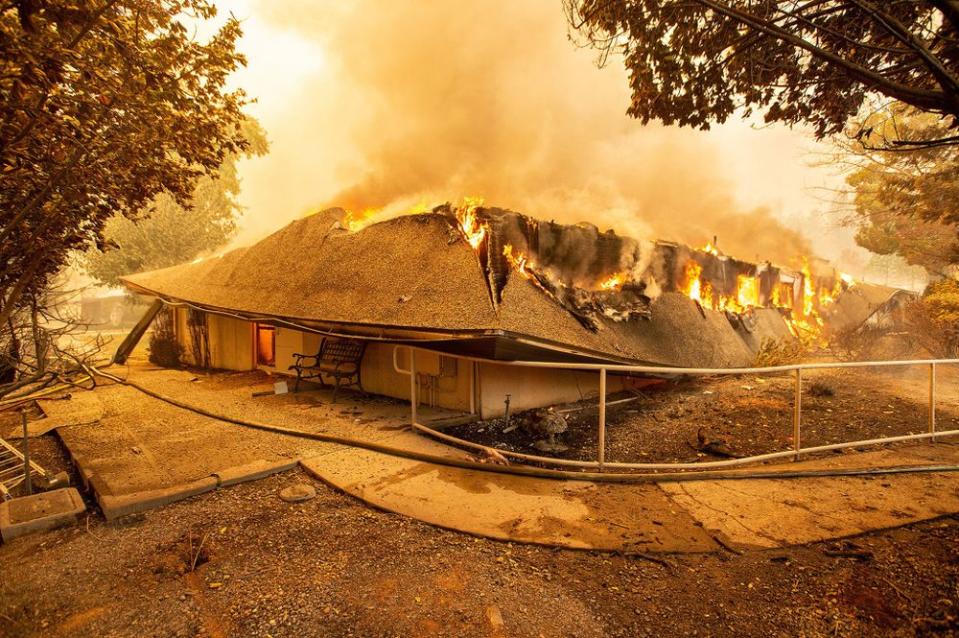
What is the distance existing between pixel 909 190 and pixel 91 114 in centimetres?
1893

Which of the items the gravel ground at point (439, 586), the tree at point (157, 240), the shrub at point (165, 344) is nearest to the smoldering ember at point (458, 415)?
the gravel ground at point (439, 586)

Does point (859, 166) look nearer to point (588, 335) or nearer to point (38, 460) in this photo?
point (588, 335)

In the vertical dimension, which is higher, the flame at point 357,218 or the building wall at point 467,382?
the flame at point 357,218

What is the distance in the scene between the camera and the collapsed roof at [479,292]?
610cm

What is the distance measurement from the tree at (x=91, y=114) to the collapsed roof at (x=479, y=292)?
2665 mm

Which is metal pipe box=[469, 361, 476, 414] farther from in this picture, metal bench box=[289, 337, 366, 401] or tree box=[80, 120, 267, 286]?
tree box=[80, 120, 267, 286]

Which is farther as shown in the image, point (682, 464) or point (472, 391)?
point (472, 391)

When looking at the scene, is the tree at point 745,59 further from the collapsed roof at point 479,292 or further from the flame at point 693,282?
the flame at point 693,282

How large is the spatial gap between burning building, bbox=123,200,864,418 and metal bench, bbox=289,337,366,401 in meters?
0.23

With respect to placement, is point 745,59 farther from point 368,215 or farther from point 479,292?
point 368,215

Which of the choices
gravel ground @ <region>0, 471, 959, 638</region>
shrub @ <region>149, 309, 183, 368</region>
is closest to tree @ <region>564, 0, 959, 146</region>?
gravel ground @ <region>0, 471, 959, 638</region>

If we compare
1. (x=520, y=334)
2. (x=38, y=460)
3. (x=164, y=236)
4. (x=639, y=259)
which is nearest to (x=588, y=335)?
(x=520, y=334)

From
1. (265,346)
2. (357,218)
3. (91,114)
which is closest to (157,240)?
(265,346)

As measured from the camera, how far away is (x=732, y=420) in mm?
7035
